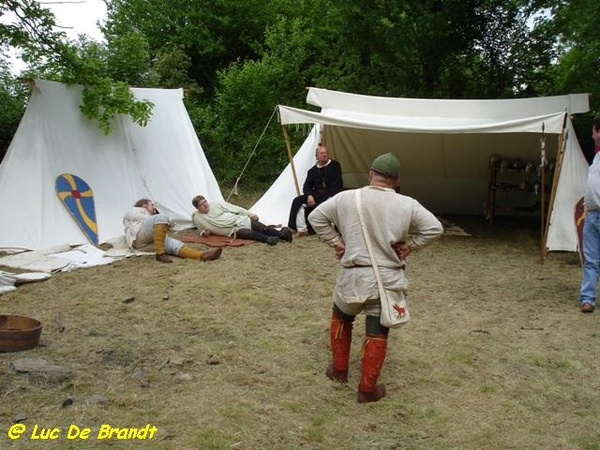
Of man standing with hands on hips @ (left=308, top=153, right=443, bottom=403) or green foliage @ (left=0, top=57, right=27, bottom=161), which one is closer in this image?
man standing with hands on hips @ (left=308, top=153, right=443, bottom=403)

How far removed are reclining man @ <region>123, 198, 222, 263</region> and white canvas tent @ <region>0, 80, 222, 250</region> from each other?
519 millimetres

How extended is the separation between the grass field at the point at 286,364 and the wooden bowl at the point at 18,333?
0.06 metres

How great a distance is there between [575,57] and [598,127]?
16.7ft

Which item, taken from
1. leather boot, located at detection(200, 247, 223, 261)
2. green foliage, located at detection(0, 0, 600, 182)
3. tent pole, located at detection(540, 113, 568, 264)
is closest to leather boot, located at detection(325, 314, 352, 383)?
leather boot, located at detection(200, 247, 223, 261)

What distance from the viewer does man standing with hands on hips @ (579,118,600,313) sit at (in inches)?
157

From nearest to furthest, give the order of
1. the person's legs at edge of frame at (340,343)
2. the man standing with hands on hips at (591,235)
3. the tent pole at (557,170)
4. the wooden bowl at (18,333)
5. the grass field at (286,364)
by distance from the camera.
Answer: the grass field at (286,364), the person's legs at edge of frame at (340,343), the wooden bowl at (18,333), the man standing with hands on hips at (591,235), the tent pole at (557,170)

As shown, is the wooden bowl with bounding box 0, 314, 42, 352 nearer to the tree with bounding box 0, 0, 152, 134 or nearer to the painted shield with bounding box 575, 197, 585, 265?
the tree with bounding box 0, 0, 152, 134

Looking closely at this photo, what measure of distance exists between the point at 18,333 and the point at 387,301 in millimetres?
1912

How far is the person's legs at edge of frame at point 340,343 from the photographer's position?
2896 millimetres

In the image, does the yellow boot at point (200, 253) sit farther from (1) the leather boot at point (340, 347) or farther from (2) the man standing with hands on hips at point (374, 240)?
(2) the man standing with hands on hips at point (374, 240)

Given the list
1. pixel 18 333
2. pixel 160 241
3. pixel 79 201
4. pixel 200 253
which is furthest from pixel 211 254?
pixel 18 333

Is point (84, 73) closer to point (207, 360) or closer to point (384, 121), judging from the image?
point (384, 121)

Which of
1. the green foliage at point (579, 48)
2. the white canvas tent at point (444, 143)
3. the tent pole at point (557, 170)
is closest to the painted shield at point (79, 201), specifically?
the white canvas tent at point (444, 143)

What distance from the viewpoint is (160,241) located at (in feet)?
18.6
